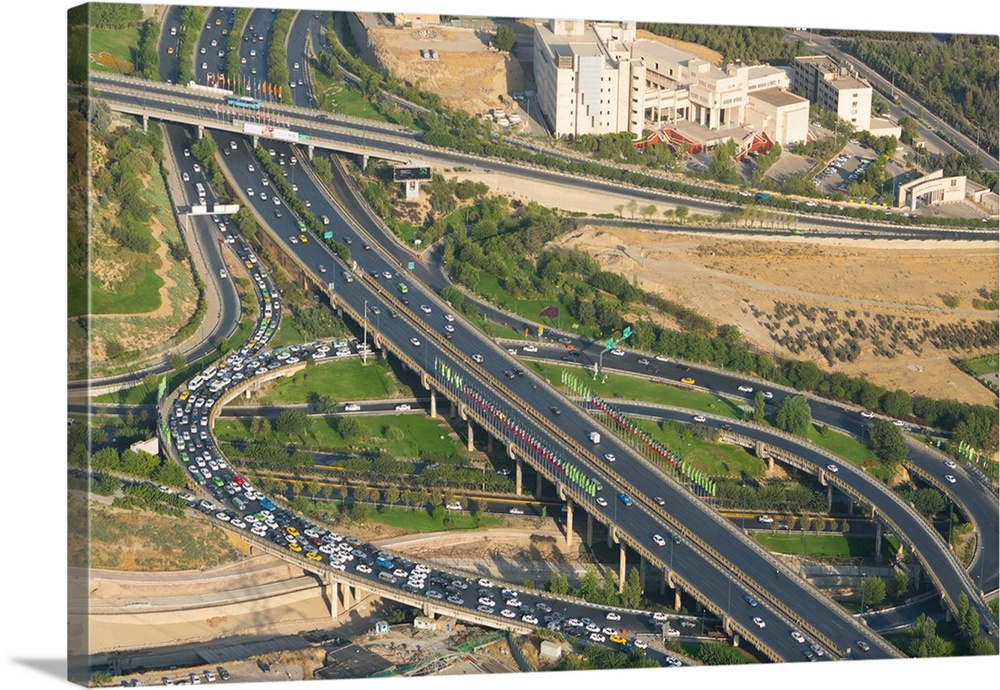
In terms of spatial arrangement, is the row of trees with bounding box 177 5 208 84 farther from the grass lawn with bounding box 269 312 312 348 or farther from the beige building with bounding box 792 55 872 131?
the beige building with bounding box 792 55 872 131

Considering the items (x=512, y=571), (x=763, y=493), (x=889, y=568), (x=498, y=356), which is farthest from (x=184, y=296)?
(x=889, y=568)

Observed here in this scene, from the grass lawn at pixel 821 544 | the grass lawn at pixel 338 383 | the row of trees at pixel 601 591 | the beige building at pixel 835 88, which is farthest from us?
the beige building at pixel 835 88

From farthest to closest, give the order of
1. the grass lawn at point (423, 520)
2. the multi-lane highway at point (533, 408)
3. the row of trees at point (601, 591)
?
the grass lawn at point (423, 520) < the row of trees at point (601, 591) < the multi-lane highway at point (533, 408)

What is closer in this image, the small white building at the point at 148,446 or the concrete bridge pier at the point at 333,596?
the concrete bridge pier at the point at 333,596

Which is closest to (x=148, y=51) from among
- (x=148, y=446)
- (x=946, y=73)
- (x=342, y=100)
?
(x=342, y=100)

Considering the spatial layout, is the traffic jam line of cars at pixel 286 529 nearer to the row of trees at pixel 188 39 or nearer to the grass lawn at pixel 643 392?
the grass lawn at pixel 643 392

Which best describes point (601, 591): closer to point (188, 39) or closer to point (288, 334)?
point (288, 334)

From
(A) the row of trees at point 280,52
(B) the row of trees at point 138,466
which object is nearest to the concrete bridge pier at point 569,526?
(B) the row of trees at point 138,466
